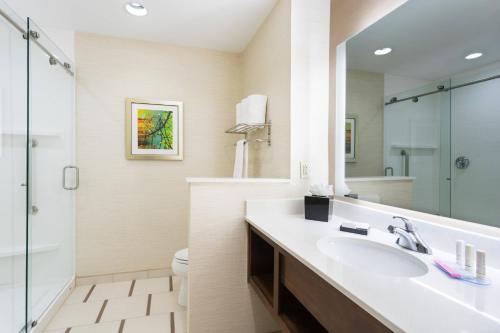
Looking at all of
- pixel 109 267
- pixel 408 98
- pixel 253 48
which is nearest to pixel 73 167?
pixel 109 267

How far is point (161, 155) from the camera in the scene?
2.46 meters

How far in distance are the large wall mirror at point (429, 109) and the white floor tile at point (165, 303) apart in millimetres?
1621

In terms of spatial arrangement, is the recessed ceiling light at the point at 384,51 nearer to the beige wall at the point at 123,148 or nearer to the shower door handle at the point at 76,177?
the beige wall at the point at 123,148

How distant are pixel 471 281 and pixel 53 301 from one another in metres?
2.51

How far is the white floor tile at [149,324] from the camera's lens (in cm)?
169

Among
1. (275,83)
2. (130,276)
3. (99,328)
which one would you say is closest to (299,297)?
(275,83)

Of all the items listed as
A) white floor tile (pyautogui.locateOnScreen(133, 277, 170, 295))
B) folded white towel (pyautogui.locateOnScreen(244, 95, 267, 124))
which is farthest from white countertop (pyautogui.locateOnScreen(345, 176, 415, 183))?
white floor tile (pyautogui.locateOnScreen(133, 277, 170, 295))

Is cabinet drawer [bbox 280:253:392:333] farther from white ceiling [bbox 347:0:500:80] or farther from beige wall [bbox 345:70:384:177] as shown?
white ceiling [bbox 347:0:500:80]

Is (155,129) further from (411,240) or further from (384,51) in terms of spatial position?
(411,240)

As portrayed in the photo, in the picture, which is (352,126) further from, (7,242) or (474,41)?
(7,242)

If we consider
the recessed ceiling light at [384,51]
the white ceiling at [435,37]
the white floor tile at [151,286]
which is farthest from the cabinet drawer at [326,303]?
the white floor tile at [151,286]

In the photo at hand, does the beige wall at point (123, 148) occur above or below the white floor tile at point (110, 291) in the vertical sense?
above

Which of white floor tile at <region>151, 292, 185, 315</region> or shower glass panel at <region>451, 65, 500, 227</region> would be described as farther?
white floor tile at <region>151, 292, 185, 315</region>

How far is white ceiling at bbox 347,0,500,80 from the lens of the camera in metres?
0.87
